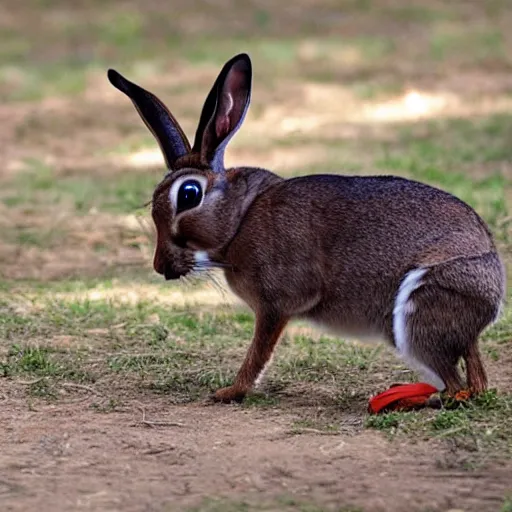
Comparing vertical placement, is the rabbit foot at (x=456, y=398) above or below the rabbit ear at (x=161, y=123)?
below

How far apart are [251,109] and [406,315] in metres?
7.08

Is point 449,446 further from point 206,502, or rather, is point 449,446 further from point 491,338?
point 491,338

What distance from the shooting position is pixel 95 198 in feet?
30.7

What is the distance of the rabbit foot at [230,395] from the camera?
18.1ft

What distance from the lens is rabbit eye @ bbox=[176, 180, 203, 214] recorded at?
5.44 metres

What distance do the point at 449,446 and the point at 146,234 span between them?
398cm

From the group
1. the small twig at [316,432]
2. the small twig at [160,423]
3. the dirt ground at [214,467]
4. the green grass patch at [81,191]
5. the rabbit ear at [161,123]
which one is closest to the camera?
the dirt ground at [214,467]

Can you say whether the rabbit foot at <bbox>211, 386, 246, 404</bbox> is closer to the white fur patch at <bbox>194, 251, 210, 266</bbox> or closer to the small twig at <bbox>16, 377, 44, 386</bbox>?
the white fur patch at <bbox>194, 251, 210, 266</bbox>

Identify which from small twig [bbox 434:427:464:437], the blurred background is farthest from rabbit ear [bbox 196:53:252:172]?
the blurred background

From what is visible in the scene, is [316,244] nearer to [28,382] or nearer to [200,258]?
[200,258]

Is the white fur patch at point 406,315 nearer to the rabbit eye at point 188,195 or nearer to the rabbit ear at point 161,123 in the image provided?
the rabbit eye at point 188,195

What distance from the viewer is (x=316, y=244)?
214 inches

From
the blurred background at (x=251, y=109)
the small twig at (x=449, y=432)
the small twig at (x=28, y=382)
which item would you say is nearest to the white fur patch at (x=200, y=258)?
the small twig at (x=28, y=382)

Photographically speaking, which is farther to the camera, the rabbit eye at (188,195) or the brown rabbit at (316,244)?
the rabbit eye at (188,195)
